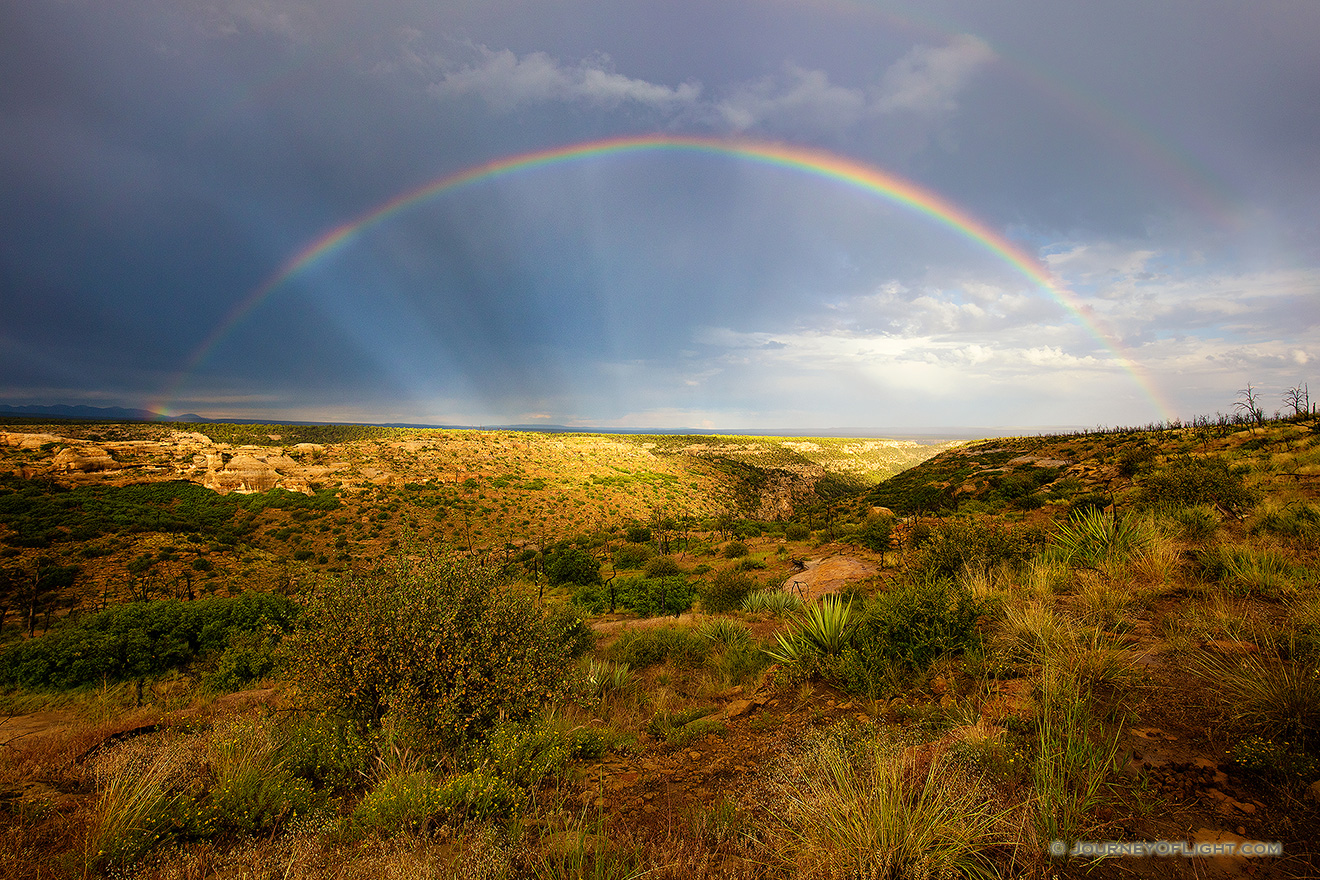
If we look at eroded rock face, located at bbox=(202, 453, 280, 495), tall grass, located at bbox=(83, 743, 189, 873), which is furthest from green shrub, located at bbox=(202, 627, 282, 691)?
eroded rock face, located at bbox=(202, 453, 280, 495)

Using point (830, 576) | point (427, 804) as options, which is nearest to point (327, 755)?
point (427, 804)

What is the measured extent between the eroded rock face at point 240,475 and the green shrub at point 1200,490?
5944cm

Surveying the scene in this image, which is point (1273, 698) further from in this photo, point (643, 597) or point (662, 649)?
point (643, 597)

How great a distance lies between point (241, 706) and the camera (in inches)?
325

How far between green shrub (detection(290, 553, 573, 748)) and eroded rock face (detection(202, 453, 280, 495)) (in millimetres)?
50842

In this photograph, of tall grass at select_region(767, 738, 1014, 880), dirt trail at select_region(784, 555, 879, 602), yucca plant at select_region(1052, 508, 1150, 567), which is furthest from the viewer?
dirt trail at select_region(784, 555, 879, 602)

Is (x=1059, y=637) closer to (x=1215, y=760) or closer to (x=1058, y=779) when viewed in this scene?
(x=1215, y=760)

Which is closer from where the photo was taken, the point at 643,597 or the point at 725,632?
the point at 725,632

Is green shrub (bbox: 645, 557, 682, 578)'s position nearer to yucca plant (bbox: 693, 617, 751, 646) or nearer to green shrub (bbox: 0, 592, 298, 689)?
yucca plant (bbox: 693, 617, 751, 646)

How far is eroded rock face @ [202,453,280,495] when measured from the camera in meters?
43.9

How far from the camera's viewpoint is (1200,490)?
1061cm

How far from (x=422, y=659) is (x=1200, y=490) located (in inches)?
623

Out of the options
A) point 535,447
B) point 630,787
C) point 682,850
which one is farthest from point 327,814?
point 535,447

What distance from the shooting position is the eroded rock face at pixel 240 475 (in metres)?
43.9
